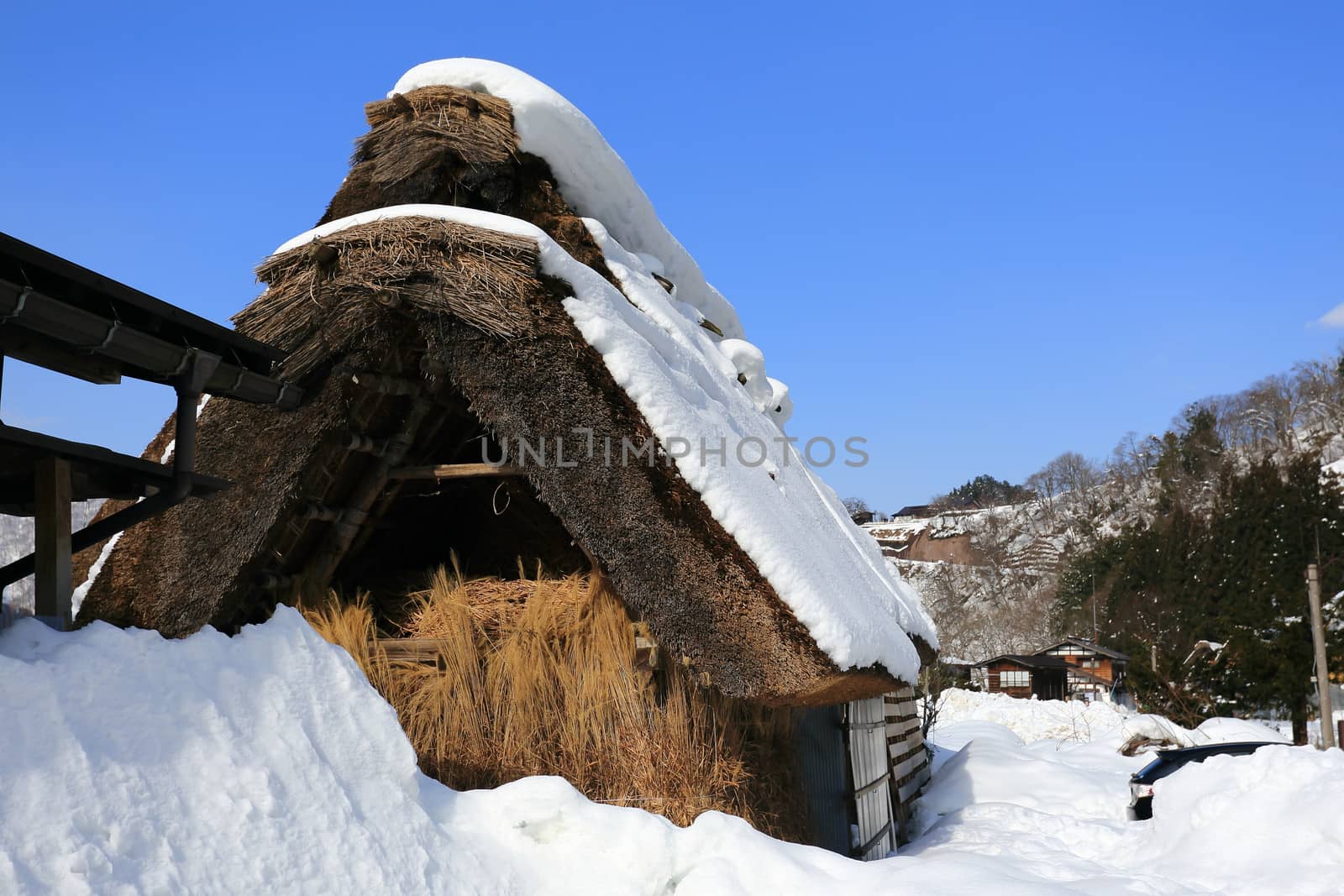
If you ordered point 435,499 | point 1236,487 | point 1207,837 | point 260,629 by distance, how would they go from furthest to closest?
point 1236,487 → point 435,499 → point 1207,837 → point 260,629

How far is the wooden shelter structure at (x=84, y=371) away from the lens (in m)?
2.98

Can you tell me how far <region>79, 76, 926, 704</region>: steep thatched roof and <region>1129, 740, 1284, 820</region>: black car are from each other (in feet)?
11.9

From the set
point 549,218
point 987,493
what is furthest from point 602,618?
point 987,493

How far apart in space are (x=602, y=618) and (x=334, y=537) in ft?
6.02

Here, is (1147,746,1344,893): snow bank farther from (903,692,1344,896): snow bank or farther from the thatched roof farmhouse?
the thatched roof farmhouse

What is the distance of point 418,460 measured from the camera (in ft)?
20.9

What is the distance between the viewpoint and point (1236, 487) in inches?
1142

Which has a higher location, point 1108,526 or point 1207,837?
point 1108,526

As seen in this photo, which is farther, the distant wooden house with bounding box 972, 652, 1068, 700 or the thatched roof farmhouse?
the distant wooden house with bounding box 972, 652, 1068, 700

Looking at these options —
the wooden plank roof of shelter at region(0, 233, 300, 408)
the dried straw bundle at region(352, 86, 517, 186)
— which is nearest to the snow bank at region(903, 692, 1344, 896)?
the wooden plank roof of shelter at region(0, 233, 300, 408)

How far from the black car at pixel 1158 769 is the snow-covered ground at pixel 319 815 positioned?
2317mm

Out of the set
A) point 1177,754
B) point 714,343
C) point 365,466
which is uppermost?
point 714,343

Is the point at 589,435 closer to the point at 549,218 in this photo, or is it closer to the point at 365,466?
the point at 365,466

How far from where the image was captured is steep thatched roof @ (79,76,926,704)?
4828 millimetres
